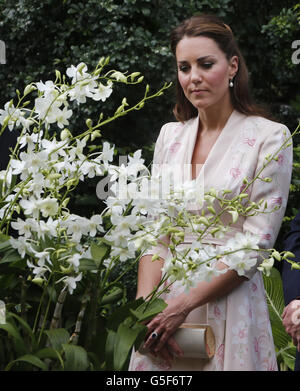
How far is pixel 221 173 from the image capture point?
85.4 inches

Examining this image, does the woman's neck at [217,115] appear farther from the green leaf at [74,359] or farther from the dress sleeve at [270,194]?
the green leaf at [74,359]

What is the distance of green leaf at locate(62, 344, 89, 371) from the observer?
119 centimetres

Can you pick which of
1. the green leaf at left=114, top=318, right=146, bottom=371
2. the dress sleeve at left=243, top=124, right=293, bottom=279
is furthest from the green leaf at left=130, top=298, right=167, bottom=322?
the dress sleeve at left=243, top=124, right=293, bottom=279

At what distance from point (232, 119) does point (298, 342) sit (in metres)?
0.81

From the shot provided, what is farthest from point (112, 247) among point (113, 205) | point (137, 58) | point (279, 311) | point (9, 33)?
point (9, 33)

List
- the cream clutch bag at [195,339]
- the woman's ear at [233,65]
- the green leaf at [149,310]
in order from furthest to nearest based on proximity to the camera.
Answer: the woman's ear at [233,65] < the cream clutch bag at [195,339] < the green leaf at [149,310]

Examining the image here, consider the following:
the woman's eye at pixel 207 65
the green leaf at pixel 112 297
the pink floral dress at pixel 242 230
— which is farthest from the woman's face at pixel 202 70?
the green leaf at pixel 112 297

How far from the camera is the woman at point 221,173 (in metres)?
2.02

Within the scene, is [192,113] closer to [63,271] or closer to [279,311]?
[63,271]

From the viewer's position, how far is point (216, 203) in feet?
6.94

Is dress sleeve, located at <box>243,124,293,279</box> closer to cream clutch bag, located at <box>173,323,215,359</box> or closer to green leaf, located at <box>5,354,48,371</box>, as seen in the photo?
cream clutch bag, located at <box>173,323,215,359</box>

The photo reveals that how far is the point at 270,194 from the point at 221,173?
0.19m

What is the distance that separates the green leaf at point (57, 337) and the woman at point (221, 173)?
69 cm

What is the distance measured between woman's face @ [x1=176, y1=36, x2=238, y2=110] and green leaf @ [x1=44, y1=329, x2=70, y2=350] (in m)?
1.17
